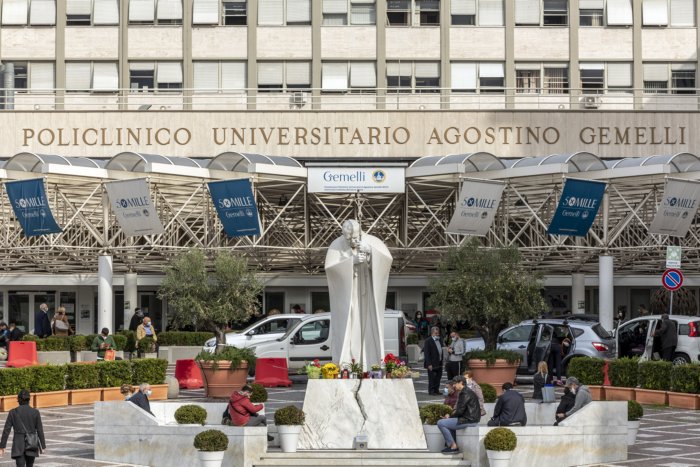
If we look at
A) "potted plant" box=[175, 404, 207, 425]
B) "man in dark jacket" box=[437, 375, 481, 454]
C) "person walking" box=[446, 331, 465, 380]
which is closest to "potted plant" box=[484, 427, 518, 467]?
"man in dark jacket" box=[437, 375, 481, 454]

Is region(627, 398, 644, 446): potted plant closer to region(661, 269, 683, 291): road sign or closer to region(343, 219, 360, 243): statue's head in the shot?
region(343, 219, 360, 243): statue's head

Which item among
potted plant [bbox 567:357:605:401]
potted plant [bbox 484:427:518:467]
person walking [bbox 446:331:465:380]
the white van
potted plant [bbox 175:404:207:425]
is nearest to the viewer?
potted plant [bbox 484:427:518:467]

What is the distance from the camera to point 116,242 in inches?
1745

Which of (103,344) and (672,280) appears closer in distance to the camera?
(672,280)

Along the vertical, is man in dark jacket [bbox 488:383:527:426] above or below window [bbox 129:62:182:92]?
below

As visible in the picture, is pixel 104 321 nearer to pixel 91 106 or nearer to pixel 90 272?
pixel 90 272

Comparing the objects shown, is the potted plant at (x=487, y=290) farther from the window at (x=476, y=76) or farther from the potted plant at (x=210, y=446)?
the window at (x=476, y=76)

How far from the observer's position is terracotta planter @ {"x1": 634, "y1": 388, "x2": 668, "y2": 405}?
2558 centimetres

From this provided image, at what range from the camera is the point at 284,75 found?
5212 centimetres

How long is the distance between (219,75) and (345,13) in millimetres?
5537

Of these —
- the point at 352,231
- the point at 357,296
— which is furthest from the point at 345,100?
the point at 352,231

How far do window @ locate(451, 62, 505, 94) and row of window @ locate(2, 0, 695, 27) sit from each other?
1714 mm

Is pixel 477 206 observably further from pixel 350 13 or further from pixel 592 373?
pixel 350 13

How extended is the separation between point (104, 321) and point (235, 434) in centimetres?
2339
